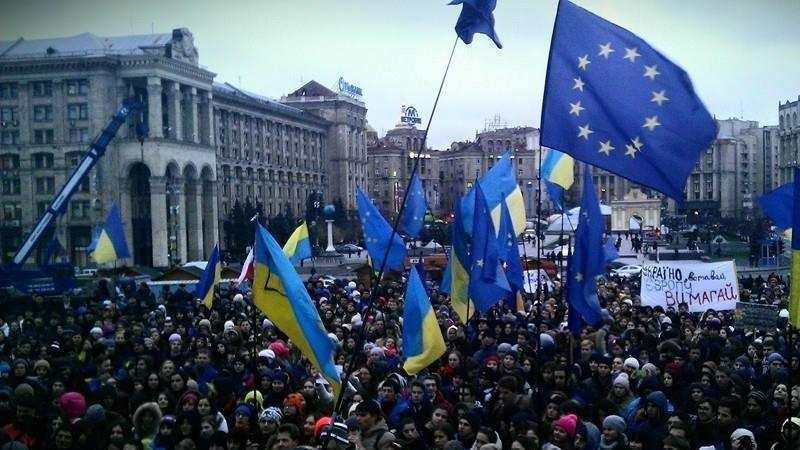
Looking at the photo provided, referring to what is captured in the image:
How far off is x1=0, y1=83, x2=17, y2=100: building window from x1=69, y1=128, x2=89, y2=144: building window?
13.1ft

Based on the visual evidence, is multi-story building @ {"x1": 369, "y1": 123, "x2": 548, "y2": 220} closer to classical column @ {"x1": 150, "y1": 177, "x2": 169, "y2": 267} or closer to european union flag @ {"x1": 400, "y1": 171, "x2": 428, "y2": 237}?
classical column @ {"x1": 150, "y1": 177, "x2": 169, "y2": 267}

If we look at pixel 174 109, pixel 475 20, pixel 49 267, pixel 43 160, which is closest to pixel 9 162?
pixel 43 160

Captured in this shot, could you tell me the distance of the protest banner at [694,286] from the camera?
14.9 meters

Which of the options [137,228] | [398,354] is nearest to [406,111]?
[137,228]

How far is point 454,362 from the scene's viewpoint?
10.1 m

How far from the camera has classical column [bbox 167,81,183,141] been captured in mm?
52156

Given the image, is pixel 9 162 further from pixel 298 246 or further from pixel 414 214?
pixel 414 214

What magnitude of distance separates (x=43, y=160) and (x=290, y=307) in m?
47.9

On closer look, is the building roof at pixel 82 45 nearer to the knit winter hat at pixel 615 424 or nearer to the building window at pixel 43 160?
the building window at pixel 43 160

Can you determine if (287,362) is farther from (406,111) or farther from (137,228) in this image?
(406,111)

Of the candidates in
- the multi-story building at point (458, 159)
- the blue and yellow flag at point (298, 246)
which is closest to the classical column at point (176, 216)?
the blue and yellow flag at point (298, 246)

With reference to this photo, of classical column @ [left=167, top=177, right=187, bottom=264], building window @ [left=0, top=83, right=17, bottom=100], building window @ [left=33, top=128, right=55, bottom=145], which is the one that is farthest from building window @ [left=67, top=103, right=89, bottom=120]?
classical column @ [left=167, top=177, right=187, bottom=264]

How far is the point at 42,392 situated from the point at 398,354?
4589 mm

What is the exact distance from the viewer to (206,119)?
56688mm
